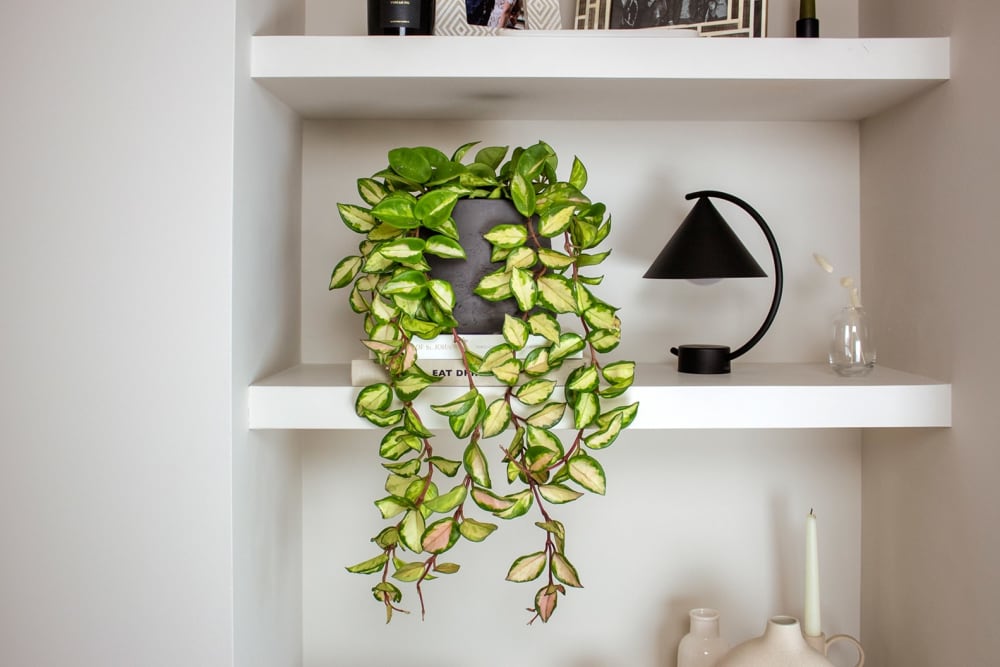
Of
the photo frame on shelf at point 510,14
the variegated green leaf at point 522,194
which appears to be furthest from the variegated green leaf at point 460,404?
the photo frame on shelf at point 510,14

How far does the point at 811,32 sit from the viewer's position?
1079 mm

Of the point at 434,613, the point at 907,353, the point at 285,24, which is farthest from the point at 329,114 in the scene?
the point at 907,353

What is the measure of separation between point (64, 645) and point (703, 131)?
109 cm

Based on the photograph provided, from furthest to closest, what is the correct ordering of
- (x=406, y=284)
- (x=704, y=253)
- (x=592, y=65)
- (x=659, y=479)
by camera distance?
(x=659, y=479)
(x=704, y=253)
(x=592, y=65)
(x=406, y=284)

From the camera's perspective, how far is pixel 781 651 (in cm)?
108

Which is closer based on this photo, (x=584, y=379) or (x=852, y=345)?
(x=584, y=379)

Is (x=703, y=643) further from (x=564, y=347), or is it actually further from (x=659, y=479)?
(x=564, y=347)

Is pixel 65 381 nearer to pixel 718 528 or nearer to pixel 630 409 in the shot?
pixel 630 409

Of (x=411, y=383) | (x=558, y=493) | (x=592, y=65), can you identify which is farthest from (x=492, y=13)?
(x=558, y=493)

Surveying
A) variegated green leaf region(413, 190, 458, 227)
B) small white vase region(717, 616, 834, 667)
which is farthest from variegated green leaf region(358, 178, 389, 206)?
small white vase region(717, 616, 834, 667)

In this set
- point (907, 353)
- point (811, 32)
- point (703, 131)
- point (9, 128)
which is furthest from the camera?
point (703, 131)

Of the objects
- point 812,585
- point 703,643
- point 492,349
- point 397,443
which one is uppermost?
point 492,349

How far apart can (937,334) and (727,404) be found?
1.01 feet

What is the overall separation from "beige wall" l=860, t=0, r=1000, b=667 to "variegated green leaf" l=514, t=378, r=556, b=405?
502mm
